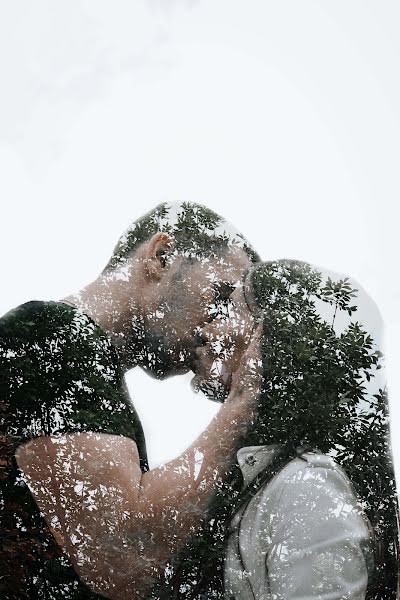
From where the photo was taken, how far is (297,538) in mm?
1259

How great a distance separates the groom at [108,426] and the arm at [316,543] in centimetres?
12

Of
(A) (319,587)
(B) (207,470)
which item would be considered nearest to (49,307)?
(B) (207,470)

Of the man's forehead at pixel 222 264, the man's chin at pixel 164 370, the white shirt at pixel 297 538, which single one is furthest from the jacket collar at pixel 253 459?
the man's forehead at pixel 222 264

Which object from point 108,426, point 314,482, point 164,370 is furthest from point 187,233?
point 314,482

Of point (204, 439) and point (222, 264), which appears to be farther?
point (222, 264)

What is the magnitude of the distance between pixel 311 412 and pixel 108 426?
33 centimetres

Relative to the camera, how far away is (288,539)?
1260 millimetres

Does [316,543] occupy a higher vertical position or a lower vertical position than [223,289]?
lower

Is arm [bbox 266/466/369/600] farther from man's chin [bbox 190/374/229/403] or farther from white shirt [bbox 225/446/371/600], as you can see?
man's chin [bbox 190/374/229/403]

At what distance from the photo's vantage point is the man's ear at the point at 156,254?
4.69ft

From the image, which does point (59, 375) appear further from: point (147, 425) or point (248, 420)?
point (248, 420)

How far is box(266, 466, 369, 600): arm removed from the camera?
125cm

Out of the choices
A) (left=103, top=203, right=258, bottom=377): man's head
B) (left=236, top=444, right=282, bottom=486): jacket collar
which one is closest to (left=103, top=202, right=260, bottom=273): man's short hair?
(left=103, top=203, right=258, bottom=377): man's head

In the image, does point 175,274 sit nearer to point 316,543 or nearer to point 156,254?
point 156,254
